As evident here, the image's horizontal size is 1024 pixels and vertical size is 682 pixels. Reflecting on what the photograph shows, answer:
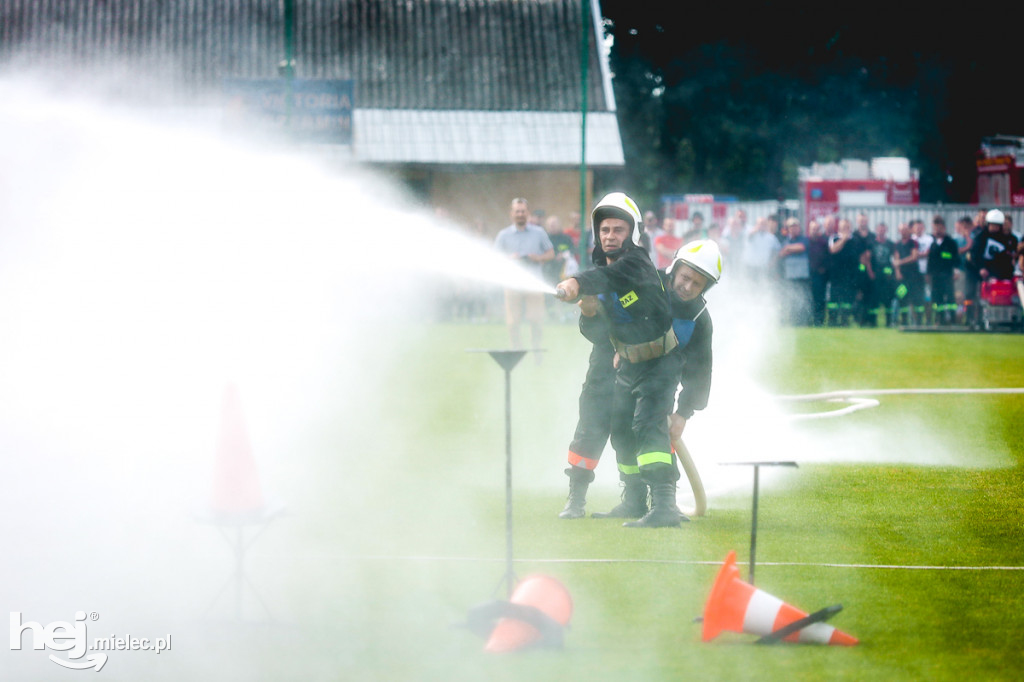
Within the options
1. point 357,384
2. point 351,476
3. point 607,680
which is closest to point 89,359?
point 357,384

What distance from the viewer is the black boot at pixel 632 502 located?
25.3ft

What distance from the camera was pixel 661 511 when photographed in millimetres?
7395

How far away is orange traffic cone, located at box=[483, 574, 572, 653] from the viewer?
5078mm

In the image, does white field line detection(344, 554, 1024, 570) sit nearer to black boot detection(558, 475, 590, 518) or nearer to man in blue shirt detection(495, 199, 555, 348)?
black boot detection(558, 475, 590, 518)

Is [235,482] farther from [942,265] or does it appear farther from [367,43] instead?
[367,43]

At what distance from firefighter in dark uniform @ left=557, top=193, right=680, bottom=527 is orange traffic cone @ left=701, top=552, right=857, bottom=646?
2170mm

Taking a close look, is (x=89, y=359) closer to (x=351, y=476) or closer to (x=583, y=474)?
(x=351, y=476)

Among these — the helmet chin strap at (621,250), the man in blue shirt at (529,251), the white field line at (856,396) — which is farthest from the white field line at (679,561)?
the man in blue shirt at (529,251)

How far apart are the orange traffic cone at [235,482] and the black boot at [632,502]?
263 centimetres

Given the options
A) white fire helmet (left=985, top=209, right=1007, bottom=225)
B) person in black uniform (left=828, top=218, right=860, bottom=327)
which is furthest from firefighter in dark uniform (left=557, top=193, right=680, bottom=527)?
person in black uniform (left=828, top=218, right=860, bottom=327)

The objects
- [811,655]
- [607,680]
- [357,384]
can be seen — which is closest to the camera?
[607,680]

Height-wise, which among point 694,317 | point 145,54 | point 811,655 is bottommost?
point 811,655

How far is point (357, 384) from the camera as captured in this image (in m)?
14.6

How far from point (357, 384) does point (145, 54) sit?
2228 centimetres
